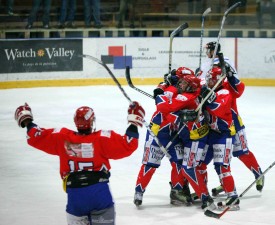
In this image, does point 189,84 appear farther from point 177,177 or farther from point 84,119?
point 84,119

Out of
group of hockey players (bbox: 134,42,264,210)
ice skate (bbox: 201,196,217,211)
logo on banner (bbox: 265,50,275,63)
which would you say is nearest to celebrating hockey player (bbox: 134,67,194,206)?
group of hockey players (bbox: 134,42,264,210)

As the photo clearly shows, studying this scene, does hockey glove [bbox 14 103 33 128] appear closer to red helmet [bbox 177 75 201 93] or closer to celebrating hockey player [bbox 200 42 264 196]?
red helmet [bbox 177 75 201 93]

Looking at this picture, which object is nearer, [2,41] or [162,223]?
[162,223]

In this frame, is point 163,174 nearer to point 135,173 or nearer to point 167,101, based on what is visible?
point 135,173

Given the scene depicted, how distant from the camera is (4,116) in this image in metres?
9.45

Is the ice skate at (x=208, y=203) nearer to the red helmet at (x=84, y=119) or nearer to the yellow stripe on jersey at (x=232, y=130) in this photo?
the yellow stripe on jersey at (x=232, y=130)

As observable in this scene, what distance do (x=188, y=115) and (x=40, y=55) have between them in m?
7.18

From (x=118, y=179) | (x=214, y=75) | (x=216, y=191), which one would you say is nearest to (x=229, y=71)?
(x=214, y=75)

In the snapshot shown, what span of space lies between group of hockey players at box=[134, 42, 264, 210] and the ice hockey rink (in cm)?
18

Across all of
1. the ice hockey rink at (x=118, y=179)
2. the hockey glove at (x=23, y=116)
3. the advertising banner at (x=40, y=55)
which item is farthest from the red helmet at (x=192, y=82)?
the advertising banner at (x=40, y=55)

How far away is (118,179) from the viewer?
633 cm

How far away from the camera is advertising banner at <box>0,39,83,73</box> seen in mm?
11688

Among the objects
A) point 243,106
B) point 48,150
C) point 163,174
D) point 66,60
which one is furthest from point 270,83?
point 48,150

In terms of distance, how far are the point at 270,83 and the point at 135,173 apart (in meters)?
6.16
